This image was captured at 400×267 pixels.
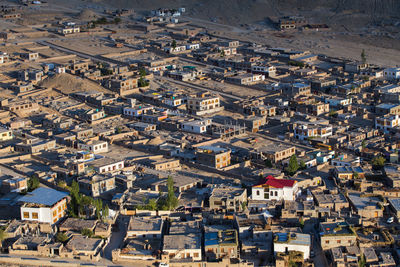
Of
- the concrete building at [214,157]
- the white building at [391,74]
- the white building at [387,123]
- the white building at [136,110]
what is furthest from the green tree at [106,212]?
the white building at [391,74]

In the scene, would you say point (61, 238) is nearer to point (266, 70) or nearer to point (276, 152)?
point (276, 152)

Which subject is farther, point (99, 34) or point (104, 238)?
point (99, 34)

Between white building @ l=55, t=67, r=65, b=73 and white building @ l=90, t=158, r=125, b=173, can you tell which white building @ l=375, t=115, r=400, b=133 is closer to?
white building @ l=90, t=158, r=125, b=173

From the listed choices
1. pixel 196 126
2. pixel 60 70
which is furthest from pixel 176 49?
pixel 196 126

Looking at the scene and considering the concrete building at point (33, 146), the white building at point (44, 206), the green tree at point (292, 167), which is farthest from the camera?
the concrete building at point (33, 146)

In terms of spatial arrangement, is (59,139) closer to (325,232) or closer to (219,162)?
(219,162)

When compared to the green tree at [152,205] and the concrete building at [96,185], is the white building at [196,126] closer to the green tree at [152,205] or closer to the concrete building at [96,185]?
the concrete building at [96,185]

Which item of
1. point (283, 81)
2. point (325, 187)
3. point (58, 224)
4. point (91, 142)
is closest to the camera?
point (58, 224)

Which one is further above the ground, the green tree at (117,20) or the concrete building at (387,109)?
the concrete building at (387,109)

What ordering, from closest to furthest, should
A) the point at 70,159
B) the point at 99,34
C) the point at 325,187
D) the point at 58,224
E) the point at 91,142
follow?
the point at 58,224
the point at 325,187
the point at 70,159
the point at 91,142
the point at 99,34

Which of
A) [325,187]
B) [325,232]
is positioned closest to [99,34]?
[325,187]
